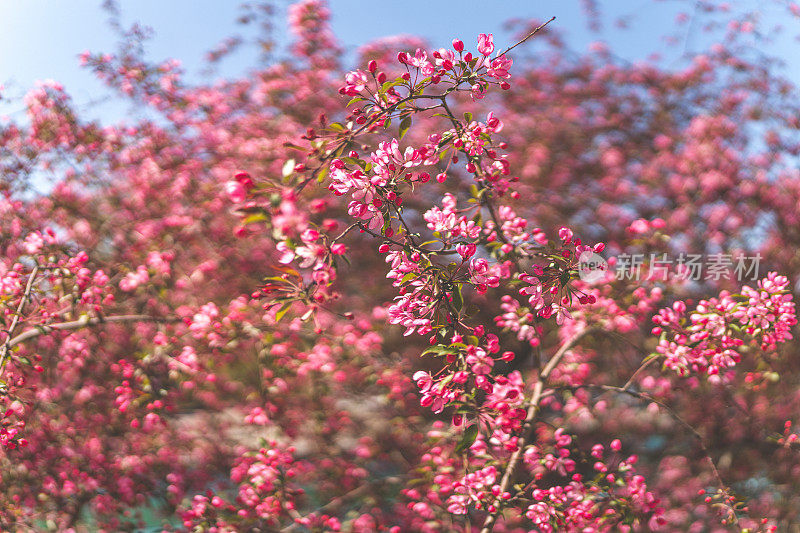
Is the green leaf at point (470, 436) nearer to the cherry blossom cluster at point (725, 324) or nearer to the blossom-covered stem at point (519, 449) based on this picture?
the blossom-covered stem at point (519, 449)

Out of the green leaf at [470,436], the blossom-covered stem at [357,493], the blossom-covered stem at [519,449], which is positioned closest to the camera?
the green leaf at [470,436]

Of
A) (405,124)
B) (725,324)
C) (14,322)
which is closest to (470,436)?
(405,124)

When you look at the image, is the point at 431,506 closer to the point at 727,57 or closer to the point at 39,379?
the point at 39,379

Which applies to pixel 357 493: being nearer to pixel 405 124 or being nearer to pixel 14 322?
pixel 14 322

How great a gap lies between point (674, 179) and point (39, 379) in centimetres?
596

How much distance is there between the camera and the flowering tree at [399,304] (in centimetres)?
145

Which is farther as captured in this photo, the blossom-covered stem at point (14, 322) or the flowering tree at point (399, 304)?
the blossom-covered stem at point (14, 322)

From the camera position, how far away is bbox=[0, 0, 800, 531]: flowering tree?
56.9 inches

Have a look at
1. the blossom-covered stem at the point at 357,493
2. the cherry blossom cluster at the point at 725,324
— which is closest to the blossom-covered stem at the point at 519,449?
the cherry blossom cluster at the point at 725,324

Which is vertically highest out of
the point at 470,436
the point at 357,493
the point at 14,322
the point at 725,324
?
the point at 725,324

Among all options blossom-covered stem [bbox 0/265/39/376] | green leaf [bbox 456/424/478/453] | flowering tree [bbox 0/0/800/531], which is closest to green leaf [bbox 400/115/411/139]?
flowering tree [bbox 0/0/800/531]

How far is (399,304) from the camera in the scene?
4.61 ft

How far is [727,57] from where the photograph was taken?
5508mm

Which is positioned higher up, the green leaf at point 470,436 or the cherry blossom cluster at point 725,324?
the cherry blossom cluster at point 725,324
